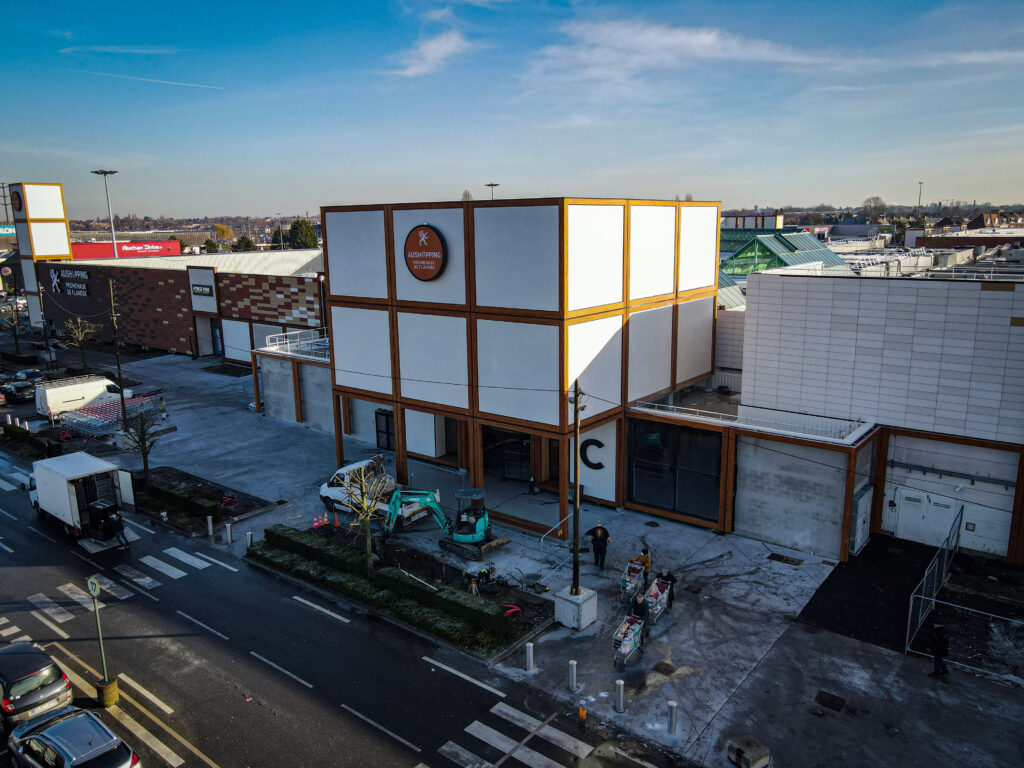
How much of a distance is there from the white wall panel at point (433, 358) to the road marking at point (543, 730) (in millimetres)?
13792

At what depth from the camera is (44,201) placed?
262ft

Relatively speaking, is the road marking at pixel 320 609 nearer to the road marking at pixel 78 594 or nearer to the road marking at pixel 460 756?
the road marking at pixel 78 594

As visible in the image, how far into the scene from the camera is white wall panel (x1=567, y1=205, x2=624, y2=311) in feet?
84.0

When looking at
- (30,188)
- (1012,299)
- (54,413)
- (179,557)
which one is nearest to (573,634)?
(179,557)

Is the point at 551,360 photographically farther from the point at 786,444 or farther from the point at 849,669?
the point at 849,669

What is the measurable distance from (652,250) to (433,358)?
1054 cm

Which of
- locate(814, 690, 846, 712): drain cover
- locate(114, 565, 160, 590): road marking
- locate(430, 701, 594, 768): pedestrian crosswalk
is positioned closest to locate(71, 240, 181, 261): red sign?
locate(114, 565, 160, 590): road marking

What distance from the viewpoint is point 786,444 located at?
83.9 feet

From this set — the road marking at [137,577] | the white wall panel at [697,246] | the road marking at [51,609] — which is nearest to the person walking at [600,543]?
the white wall panel at [697,246]

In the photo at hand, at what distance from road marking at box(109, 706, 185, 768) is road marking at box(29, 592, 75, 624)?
6.21m

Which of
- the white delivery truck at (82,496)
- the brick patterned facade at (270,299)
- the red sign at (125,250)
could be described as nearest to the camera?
the white delivery truck at (82,496)

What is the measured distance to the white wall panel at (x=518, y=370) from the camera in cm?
2617

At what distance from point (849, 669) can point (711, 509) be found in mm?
9614

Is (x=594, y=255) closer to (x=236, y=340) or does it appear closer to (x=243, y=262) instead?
(x=236, y=340)
